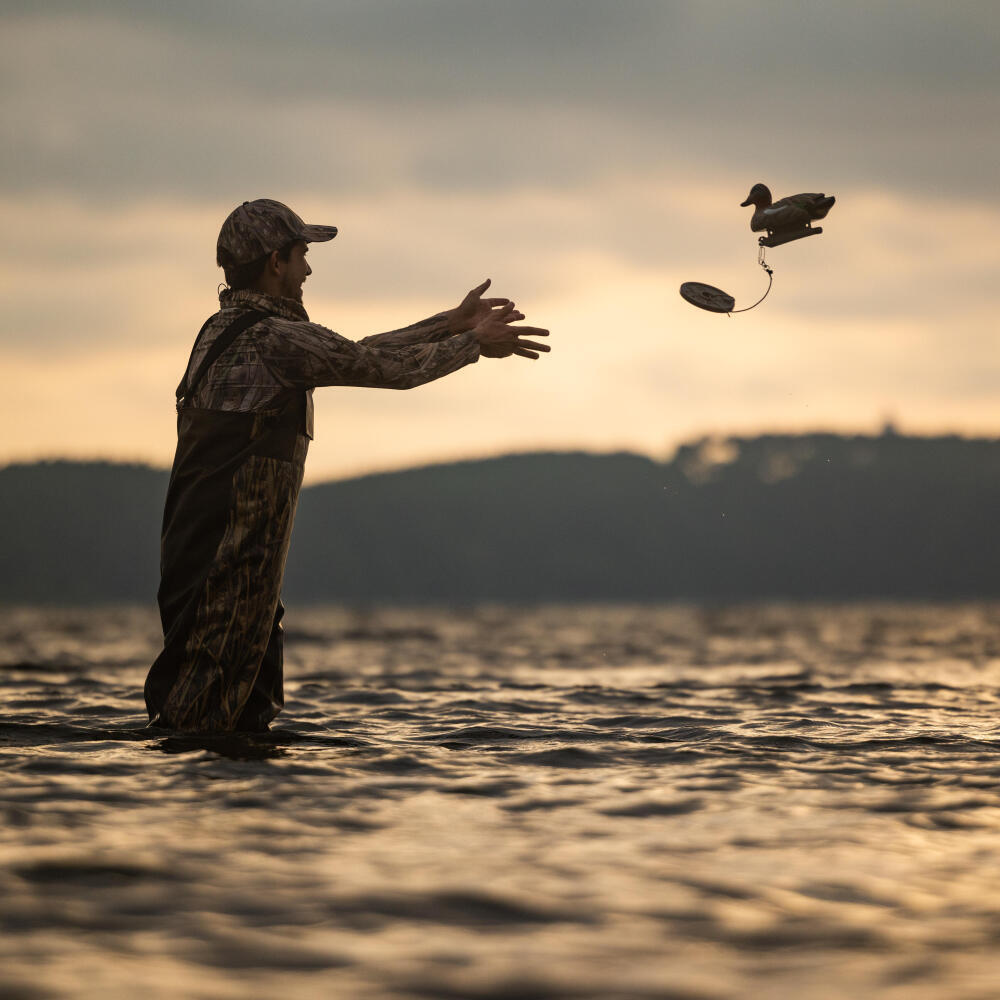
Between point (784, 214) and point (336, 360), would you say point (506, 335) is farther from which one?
point (784, 214)

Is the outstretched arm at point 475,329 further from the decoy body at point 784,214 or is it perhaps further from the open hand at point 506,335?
the decoy body at point 784,214

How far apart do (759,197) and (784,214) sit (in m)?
0.30

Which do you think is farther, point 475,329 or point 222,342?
point 475,329

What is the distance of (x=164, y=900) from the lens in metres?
3.59

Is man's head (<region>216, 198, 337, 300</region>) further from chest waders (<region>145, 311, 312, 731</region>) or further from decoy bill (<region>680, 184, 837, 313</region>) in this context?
decoy bill (<region>680, 184, 837, 313</region>)

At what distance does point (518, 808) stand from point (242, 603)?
2167 millimetres

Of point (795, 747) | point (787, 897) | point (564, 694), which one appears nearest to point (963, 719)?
point (795, 747)

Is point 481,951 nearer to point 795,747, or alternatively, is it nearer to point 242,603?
point 242,603

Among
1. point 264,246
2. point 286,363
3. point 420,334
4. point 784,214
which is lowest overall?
point 286,363

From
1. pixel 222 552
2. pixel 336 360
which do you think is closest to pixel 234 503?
pixel 222 552

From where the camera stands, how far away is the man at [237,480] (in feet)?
21.6

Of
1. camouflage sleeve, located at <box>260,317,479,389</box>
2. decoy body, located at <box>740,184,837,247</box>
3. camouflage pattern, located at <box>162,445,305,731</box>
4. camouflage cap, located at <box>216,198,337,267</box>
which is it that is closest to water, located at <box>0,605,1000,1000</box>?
camouflage pattern, located at <box>162,445,305,731</box>

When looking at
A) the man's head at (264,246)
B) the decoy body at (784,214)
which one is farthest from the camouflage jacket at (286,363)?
the decoy body at (784,214)

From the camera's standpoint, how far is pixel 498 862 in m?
4.15
